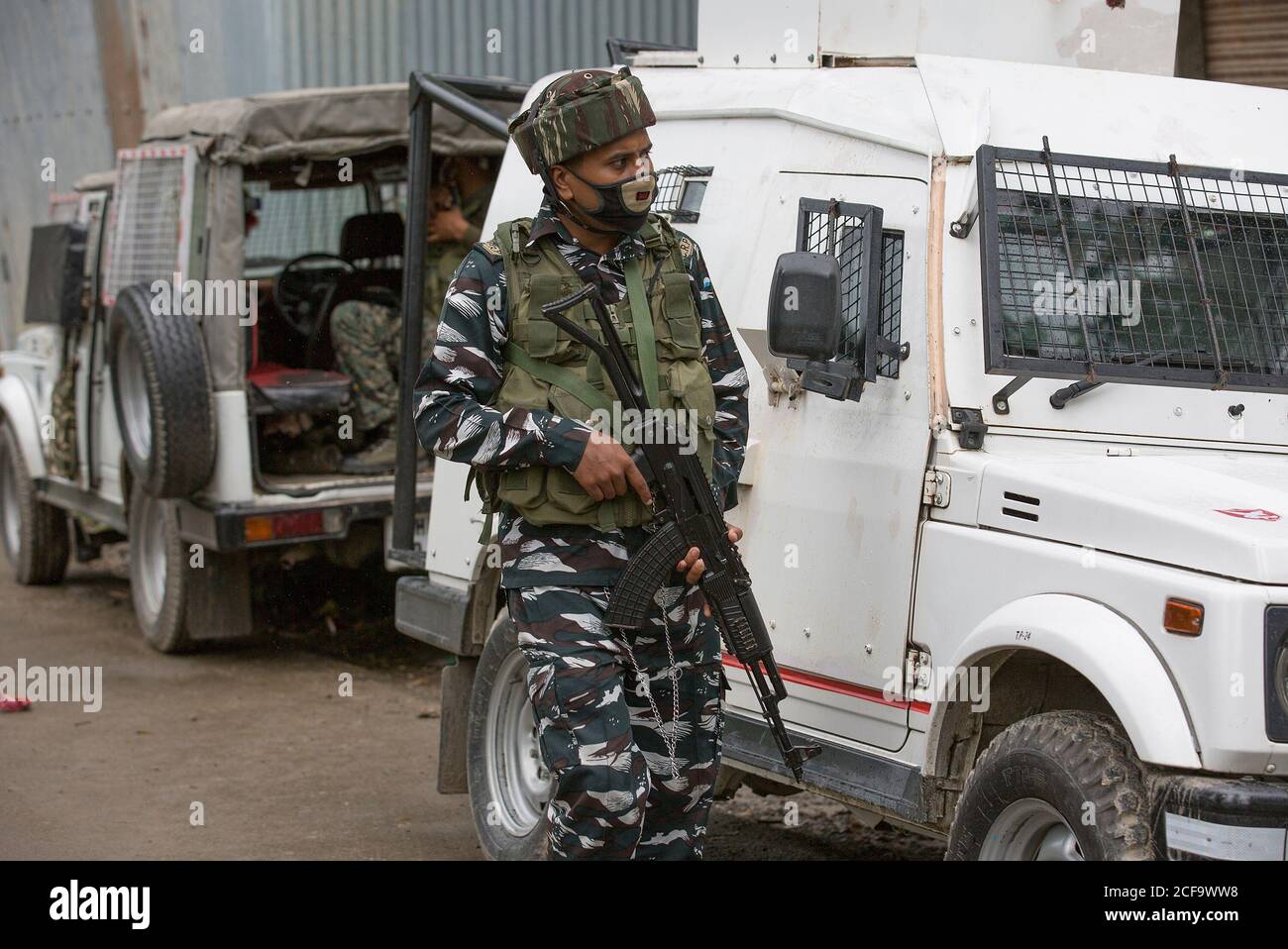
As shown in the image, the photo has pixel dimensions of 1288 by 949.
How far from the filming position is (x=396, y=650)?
28.9 feet

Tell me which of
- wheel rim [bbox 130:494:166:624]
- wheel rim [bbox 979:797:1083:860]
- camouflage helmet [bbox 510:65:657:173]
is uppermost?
camouflage helmet [bbox 510:65:657:173]

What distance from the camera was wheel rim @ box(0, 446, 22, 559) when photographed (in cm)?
1073

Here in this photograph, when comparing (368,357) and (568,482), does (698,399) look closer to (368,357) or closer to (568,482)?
(568,482)

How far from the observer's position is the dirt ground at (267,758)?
5.63 metres

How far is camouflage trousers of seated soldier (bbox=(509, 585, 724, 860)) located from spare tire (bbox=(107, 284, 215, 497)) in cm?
428

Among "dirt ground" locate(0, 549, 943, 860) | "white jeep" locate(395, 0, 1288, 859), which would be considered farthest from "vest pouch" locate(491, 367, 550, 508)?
"dirt ground" locate(0, 549, 943, 860)

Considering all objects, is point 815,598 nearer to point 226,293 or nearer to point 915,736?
point 915,736

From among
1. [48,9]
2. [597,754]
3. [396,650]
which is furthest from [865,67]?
[48,9]

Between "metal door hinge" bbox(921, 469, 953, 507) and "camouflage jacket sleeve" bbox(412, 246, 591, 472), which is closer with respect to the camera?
"camouflage jacket sleeve" bbox(412, 246, 591, 472)

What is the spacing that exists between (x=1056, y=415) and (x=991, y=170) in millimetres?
595

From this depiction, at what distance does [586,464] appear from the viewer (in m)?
3.55

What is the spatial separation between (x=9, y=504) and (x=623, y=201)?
Result: 8464 mm

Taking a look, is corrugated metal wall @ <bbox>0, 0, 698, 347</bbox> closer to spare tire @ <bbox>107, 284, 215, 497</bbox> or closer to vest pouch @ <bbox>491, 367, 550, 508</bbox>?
spare tire @ <bbox>107, 284, 215, 497</bbox>

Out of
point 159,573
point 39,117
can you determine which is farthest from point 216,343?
point 39,117
